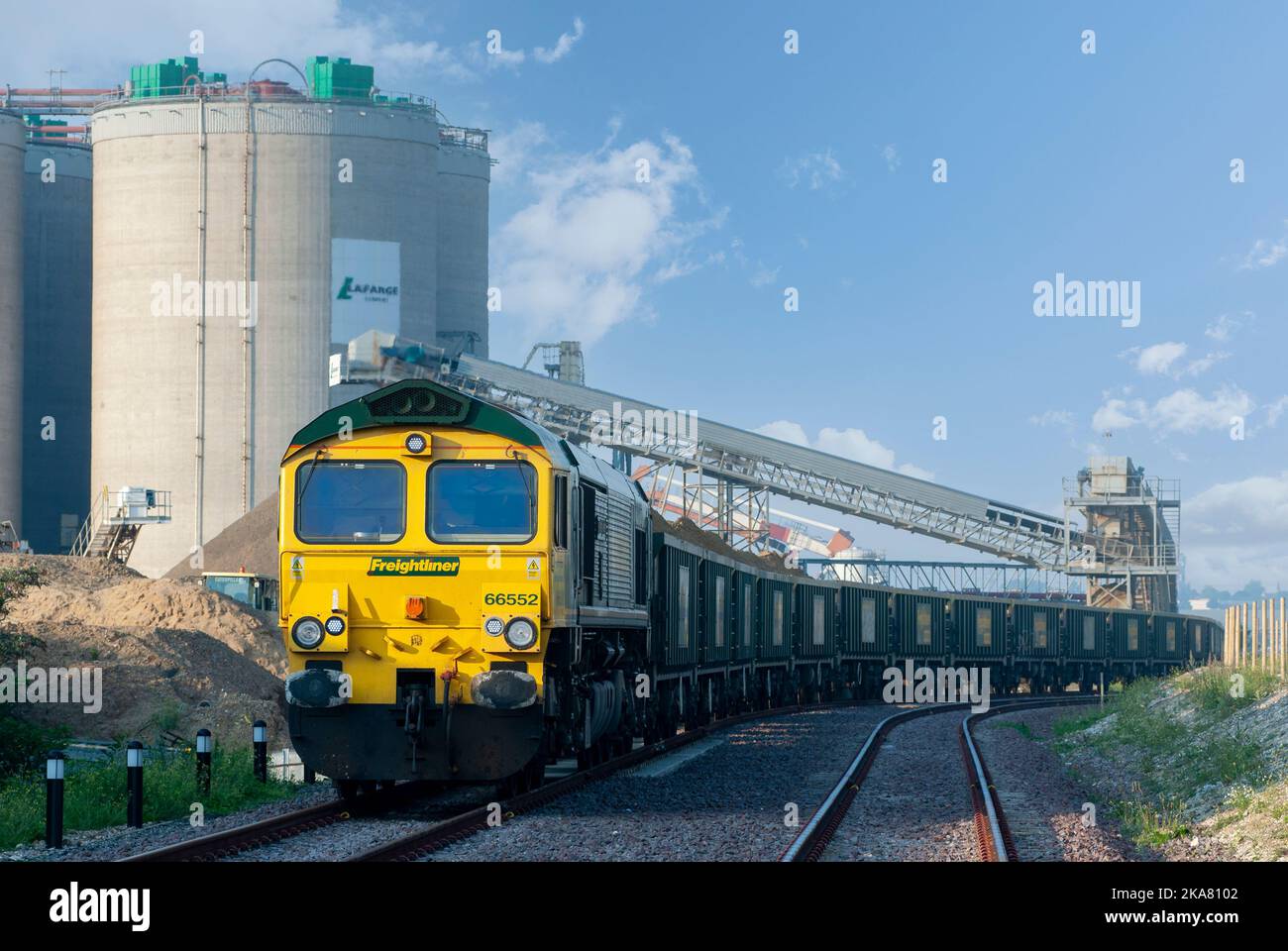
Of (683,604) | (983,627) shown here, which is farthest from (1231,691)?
(983,627)

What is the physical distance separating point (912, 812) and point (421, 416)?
6.54 metres

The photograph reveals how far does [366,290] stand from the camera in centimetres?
7562

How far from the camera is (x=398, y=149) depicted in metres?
76.9

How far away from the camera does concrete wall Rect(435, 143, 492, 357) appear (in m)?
88.6

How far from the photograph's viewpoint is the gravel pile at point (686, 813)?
1292 centimetres

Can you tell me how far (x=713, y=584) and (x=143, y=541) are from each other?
51774 millimetres

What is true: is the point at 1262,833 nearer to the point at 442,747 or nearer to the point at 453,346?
the point at 442,747

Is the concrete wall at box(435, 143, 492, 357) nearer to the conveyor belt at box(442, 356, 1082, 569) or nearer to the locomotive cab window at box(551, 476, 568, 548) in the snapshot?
the conveyor belt at box(442, 356, 1082, 569)

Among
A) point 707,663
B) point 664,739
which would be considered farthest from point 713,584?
point 664,739

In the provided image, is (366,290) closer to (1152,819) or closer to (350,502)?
(350,502)

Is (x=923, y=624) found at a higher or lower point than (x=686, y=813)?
higher

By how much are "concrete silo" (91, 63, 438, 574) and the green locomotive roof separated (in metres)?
58.0

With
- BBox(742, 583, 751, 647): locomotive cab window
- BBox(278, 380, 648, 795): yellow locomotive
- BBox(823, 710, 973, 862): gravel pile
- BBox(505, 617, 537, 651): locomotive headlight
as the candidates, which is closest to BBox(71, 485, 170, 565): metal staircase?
BBox(742, 583, 751, 647): locomotive cab window

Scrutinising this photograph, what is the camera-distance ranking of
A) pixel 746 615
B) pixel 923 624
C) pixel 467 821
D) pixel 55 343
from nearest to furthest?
1. pixel 467 821
2. pixel 746 615
3. pixel 923 624
4. pixel 55 343
